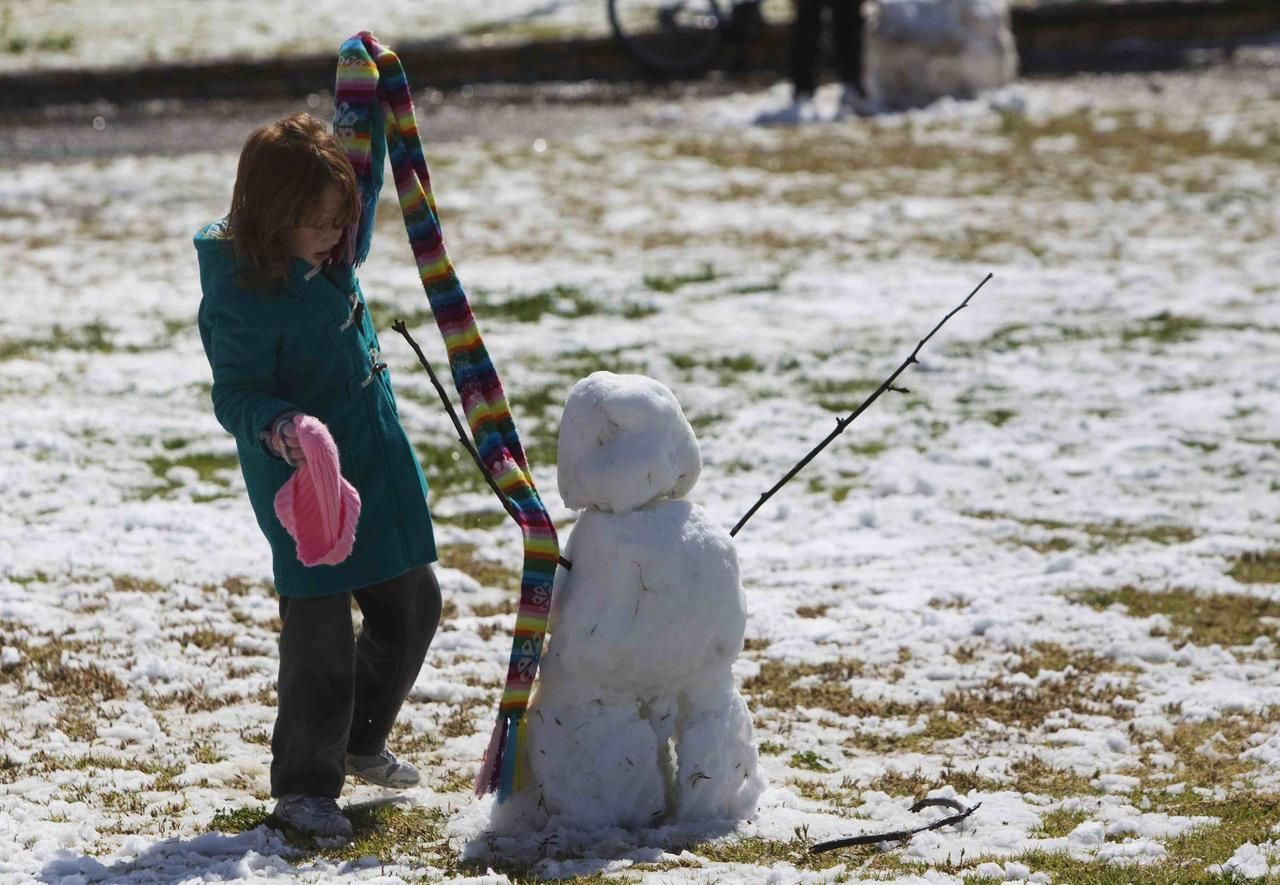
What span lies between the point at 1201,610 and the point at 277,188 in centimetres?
333

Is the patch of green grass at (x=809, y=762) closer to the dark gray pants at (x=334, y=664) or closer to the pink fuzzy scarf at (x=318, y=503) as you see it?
the dark gray pants at (x=334, y=664)

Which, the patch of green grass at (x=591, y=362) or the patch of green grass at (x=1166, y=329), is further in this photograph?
the patch of green grass at (x=1166, y=329)

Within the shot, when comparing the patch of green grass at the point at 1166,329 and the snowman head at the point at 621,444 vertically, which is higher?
the snowman head at the point at 621,444

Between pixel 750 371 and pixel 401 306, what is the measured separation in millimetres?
1922

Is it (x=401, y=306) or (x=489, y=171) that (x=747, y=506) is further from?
(x=489, y=171)

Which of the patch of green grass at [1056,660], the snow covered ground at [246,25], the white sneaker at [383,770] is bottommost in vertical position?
the patch of green grass at [1056,660]

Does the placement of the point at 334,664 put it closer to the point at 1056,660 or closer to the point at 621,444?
the point at 621,444

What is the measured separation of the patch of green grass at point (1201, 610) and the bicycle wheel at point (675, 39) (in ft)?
37.5

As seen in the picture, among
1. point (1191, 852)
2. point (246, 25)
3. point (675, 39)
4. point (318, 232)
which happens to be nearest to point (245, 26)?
point (246, 25)

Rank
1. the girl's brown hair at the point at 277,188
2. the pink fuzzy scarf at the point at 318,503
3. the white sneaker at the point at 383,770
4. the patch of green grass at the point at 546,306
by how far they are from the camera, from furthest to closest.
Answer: the patch of green grass at the point at 546,306
the white sneaker at the point at 383,770
the girl's brown hair at the point at 277,188
the pink fuzzy scarf at the point at 318,503

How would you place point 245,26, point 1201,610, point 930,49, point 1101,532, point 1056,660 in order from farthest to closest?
point 245,26
point 930,49
point 1101,532
point 1201,610
point 1056,660

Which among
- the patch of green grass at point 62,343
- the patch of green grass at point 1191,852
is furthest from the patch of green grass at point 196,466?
the patch of green grass at point 1191,852

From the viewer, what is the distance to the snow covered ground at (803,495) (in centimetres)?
402

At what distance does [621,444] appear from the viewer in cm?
385
